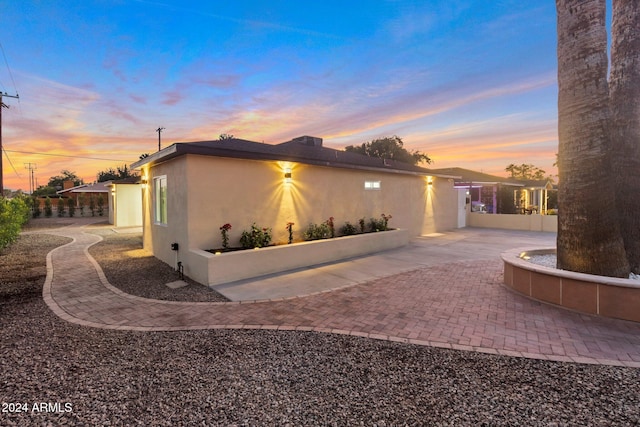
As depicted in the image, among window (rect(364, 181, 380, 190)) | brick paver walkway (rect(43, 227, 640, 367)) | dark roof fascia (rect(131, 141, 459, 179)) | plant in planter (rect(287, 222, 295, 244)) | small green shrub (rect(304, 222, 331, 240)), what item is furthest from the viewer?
window (rect(364, 181, 380, 190))

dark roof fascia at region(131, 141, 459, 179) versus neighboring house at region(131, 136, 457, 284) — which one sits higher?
dark roof fascia at region(131, 141, 459, 179)

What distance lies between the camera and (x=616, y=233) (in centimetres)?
430

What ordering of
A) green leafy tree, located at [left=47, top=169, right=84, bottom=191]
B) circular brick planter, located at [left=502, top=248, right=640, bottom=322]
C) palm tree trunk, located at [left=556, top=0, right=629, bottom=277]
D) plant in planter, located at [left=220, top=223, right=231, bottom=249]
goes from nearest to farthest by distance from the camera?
circular brick planter, located at [left=502, top=248, right=640, bottom=322] → palm tree trunk, located at [left=556, top=0, right=629, bottom=277] → plant in planter, located at [left=220, top=223, right=231, bottom=249] → green leafy tree, located at [left=47, top=169, right=84, bottom=191]

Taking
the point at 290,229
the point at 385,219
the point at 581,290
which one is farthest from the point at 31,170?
the point at 581,290

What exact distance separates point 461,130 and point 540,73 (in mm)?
5411

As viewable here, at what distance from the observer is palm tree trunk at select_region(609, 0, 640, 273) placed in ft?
15.5

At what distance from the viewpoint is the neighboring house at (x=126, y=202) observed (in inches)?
710

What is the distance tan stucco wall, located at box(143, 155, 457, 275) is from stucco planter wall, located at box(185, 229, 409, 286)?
2.78 feet

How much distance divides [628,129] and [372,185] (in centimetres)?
682

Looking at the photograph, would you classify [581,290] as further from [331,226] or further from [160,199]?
[160,199]

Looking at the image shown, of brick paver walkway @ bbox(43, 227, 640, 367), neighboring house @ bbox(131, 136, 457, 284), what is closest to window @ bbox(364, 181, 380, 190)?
neighboring house @ bbox(131, 136, 457, 284)

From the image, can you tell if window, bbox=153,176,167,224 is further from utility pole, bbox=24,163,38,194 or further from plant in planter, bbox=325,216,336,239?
utility pole, bbox=24,163,38,194

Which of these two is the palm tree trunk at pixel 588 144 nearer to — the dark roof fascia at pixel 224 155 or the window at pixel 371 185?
the dark roof fascia at pixel 224 155

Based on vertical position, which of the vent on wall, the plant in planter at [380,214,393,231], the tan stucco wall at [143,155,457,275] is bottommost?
the plant in planter at [380,214,393,231]
